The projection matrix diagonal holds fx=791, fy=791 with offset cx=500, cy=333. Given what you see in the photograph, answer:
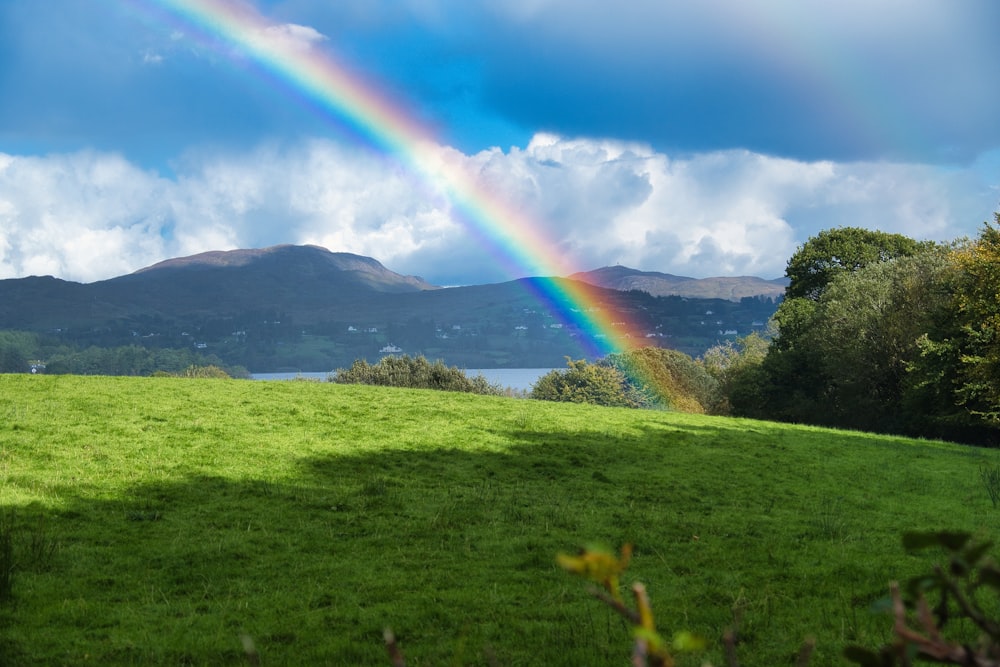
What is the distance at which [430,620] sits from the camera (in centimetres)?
918

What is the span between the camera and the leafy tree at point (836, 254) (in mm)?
66375

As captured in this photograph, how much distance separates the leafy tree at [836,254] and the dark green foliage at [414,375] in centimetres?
2932

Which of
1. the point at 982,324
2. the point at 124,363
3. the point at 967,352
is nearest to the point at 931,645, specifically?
the point at 982,324

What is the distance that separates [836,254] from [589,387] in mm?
47205

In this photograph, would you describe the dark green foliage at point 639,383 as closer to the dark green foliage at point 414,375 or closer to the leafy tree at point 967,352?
the dark green foliage at point 414,375

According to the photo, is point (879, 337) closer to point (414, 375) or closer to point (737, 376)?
point (737, 376)

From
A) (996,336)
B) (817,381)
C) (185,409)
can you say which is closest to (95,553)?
(185,409)

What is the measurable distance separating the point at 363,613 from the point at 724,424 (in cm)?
3024

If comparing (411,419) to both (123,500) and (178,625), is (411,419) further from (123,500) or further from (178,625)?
(178,625)

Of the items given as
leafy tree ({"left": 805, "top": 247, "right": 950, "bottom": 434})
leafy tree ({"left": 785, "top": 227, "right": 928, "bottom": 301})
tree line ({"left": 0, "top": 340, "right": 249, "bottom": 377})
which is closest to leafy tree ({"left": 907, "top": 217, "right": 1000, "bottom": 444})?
leafy tree ({"left": 805, "top": 247, "right": 950, "bottom": 434})

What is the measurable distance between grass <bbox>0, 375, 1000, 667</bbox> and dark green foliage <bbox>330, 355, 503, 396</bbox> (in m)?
42.3

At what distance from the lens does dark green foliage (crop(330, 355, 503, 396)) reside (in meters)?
74.1

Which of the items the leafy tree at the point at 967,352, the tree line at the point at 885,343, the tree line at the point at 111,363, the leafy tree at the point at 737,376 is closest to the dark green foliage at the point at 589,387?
the leafy tree at the point at 737,376

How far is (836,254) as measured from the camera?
67.2m
